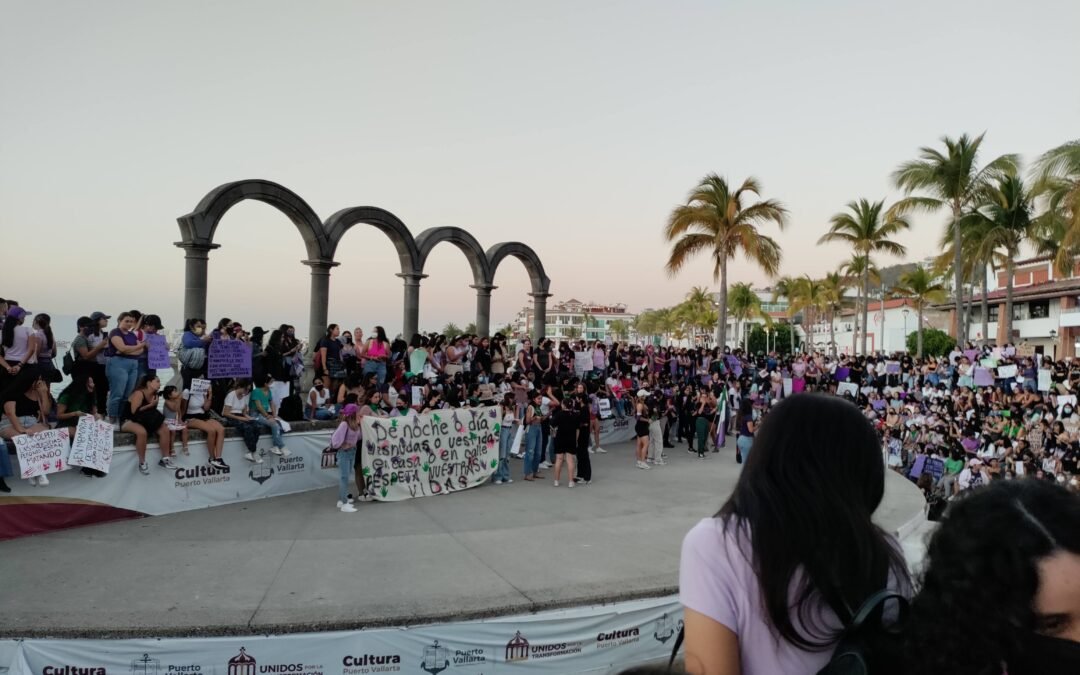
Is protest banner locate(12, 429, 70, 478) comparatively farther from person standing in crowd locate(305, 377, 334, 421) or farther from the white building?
the white building

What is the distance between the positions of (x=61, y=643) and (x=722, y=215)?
26.7m

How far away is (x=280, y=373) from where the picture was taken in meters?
13.0

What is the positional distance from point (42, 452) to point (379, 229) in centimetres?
1063

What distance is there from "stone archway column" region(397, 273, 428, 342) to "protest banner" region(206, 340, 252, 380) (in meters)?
6.57

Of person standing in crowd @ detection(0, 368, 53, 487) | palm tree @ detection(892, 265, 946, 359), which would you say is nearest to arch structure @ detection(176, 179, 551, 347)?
person standing in crowd @ detection(0, 368, 53, 487)

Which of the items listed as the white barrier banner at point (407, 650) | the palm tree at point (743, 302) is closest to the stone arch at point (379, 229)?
the white barrier banner at point (407, 650)

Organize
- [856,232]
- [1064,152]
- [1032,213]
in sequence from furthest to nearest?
[856,232]
[1032,213]
[1064,152]

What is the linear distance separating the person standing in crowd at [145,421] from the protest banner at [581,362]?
39.3 feet

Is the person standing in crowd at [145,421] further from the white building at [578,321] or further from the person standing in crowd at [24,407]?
the white building at [578,321]

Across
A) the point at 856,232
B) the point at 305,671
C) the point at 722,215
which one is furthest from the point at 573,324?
the point at 305,671

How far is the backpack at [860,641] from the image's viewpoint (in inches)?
57.1

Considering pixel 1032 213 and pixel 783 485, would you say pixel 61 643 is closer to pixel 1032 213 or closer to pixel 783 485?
pixel 783 485

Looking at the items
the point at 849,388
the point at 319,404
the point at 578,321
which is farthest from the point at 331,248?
the point at 578,321

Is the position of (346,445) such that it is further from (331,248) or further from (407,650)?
(331,248)
